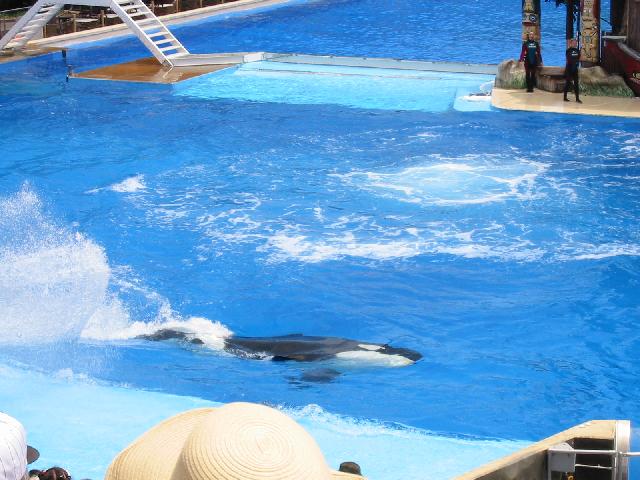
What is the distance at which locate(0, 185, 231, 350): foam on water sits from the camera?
7539 millimetres

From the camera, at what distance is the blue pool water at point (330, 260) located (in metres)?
6.36

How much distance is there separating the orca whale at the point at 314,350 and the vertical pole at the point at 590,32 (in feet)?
29.7

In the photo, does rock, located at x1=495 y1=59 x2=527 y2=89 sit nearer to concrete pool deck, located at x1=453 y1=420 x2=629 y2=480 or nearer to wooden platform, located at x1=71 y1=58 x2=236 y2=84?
wooden platform, located at x1=71 y1=58 x2=236 y2=84

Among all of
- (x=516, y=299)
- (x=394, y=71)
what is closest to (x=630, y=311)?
(x=516, y=299)

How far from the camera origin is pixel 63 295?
26.9ft

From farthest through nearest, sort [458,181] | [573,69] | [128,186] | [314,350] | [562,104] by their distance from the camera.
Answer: [573,69], [562,104], [128,186], [458,181], [314,350]

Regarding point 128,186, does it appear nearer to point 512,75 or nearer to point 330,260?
point 330,260

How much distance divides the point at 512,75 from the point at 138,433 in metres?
11.0

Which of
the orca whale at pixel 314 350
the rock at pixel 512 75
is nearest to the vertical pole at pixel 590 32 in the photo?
the rock at pixel 512 75

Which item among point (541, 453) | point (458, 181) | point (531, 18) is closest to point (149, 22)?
point (531, 18)

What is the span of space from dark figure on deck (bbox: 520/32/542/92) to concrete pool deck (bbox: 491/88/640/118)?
0.72 feet

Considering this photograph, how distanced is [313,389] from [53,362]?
1968mm

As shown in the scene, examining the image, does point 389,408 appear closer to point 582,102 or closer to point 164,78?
point 582,102

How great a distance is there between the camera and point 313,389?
21.4ft
